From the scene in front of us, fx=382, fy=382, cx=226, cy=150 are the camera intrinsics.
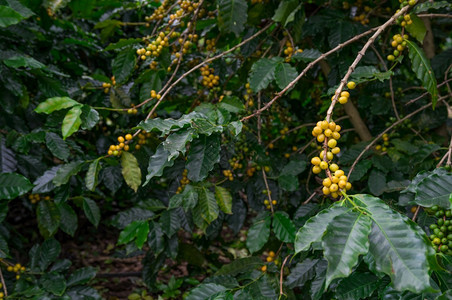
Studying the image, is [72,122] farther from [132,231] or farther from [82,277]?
[82,277]

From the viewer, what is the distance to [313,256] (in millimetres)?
1233

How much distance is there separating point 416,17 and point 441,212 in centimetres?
73

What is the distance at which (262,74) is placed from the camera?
1.50 meters

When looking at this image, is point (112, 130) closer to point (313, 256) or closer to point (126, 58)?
point (126, 58)

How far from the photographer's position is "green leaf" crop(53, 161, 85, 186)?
4.63ft

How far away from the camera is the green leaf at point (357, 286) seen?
93cm

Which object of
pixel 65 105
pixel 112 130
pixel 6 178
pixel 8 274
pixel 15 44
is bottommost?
pixel 8 274

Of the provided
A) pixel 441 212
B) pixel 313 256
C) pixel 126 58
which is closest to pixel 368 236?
pixel 441 212

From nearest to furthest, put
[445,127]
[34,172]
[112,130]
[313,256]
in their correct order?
1. [313,256]
2. [34,172]
3. [445,127]
4. [112,130]

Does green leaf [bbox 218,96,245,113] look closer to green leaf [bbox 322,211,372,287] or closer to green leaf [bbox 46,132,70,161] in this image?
green leaf [bbox 46,132,70,161]

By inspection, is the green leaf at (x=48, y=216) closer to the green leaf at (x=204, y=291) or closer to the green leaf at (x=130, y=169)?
the green leaf at (x=130, y=169)

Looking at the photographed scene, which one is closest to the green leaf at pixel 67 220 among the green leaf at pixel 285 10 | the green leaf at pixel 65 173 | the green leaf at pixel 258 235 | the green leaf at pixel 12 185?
the green leaf at pixel 12 185

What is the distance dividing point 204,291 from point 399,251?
26.4 inches

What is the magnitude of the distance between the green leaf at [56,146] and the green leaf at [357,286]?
3.96 ft
